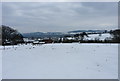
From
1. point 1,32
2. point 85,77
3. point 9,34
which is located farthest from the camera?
point 9,34

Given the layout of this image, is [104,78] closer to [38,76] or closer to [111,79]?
[111,79]

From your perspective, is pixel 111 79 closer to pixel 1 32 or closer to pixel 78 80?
pixel 78 80

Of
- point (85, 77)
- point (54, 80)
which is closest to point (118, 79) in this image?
point (85, 77)

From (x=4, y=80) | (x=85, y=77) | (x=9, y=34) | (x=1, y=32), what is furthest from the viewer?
(x=9, y=34)

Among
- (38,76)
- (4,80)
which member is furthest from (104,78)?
(4,80)

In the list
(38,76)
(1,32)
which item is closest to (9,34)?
(1,32)

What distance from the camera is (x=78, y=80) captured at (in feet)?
16.2

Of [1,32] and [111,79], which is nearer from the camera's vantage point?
[111,79]

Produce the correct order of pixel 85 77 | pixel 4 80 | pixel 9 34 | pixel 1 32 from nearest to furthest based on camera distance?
pixel 4 80 → pixel 85 77 → pixel 1 32 → pixel 9 34

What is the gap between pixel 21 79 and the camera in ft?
16.6

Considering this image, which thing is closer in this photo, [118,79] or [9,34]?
[118,79]

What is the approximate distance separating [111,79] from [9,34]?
4974 cm

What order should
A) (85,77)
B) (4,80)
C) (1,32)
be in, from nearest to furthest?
1. (4,80)
2. (85,77)
3. (1,32)

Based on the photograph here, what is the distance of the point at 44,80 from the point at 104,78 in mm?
1848
